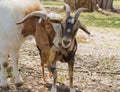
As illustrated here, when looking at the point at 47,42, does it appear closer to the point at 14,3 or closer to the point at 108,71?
the point at 14,3

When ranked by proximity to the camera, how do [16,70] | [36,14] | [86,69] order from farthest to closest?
[86,69] < [16,70] < [36,14]

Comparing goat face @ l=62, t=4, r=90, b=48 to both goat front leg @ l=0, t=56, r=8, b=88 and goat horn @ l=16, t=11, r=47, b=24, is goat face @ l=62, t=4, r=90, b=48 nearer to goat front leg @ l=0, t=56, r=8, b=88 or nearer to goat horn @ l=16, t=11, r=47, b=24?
goat horn @ l=16, t=11, r=47, b=24

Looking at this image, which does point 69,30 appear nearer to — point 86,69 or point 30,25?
point 30,25

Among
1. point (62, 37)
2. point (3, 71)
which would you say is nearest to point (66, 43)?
point (62, 37)

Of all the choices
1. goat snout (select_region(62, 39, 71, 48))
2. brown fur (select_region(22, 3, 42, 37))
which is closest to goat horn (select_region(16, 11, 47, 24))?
brown fur (select_region(22, 3, 42, 37))

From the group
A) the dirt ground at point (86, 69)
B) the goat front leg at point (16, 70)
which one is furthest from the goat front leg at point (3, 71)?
the goat front leg at point (16, 70)

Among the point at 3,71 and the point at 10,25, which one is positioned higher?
the point at 10,25

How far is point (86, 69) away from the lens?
7.94m

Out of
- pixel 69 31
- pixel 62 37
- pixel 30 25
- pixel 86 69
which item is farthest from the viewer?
pixel 86 69

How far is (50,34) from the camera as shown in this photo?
6023 mm

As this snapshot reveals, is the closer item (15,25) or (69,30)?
(69,30)

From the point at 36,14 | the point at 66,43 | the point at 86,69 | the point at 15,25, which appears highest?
the point at 36,14

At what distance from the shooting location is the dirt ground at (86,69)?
687cm

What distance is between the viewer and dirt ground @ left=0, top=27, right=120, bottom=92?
22.5 ft
